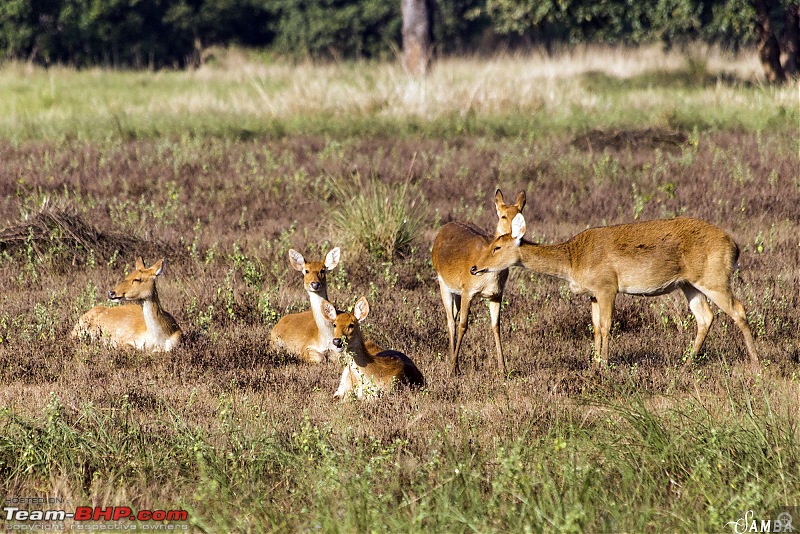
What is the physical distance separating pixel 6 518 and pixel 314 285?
3382mm

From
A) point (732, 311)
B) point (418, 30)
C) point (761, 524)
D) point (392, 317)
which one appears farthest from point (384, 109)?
point (761, 524)

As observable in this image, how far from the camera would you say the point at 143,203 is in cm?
1270

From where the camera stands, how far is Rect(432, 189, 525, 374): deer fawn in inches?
299

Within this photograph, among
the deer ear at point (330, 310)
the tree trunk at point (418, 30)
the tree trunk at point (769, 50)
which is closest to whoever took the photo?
the deer ear at point (330, 310)

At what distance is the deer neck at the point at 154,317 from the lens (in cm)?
797

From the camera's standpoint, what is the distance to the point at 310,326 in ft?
26.2

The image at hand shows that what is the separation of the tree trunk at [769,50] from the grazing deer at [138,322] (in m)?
19.0

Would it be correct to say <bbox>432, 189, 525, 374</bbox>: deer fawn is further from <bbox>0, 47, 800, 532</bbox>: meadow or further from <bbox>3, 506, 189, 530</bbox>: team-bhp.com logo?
<bbox>3, 506, 189, 530</bbox>: team-bhp.com logo

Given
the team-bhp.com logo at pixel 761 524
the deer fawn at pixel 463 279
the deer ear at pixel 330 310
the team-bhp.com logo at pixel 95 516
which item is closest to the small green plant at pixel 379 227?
the deer fawn at pixel 463 279

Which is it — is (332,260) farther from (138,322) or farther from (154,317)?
(138,322)

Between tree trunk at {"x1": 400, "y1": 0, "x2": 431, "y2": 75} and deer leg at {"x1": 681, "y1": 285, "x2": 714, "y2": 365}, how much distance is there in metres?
17.8

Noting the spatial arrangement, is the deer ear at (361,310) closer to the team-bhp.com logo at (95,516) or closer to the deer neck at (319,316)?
the deer neck at (319,316)

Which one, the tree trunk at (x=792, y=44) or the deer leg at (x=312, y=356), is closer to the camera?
the deer leg at (x=312, y=356)

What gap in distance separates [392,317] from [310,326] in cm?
99
